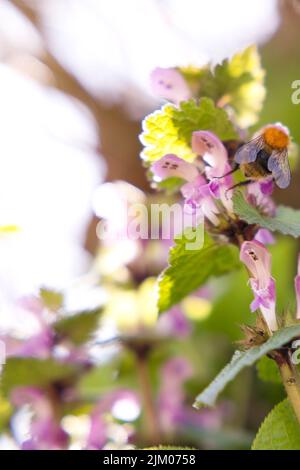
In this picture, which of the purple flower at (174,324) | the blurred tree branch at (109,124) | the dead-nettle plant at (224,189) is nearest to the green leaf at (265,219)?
the dead-nettle plant at (224,189)

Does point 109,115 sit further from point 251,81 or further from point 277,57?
point 251,81

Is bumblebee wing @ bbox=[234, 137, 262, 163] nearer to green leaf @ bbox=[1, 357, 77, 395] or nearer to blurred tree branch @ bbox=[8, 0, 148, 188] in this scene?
green leaf @ bbox=[1, 357, 77, 395]

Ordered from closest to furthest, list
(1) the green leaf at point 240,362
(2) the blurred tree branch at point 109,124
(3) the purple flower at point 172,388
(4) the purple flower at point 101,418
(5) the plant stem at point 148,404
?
(1) the green leaf at point 240,362 < (4) the purple flower at point 101,418 < (5) the plant stem at point 148,404 < (3) the purple flower at point 172,388 < (2) the blurred tree branch at point 109,124

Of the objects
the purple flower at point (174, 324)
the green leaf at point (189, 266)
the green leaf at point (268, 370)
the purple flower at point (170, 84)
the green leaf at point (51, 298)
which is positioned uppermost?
the purple flower at point (174, 324)

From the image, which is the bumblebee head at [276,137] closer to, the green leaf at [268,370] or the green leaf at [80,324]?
the green leaf at [268,370]

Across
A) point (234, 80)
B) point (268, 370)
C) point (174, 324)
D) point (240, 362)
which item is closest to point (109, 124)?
point (174, 324)

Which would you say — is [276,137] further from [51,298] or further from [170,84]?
[51,298]
